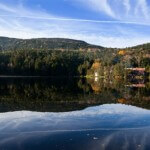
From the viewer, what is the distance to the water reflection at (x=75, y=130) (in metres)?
23.5

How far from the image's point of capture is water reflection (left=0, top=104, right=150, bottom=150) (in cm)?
2349

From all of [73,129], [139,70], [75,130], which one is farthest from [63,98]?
[139,70]

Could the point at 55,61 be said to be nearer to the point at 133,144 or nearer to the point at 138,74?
the point at 138,74

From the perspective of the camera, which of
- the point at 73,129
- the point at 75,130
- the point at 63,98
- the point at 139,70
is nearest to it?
the point at 75,130

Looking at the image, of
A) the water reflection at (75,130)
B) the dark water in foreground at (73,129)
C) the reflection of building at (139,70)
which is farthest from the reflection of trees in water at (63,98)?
the reflection of building at (139,70)

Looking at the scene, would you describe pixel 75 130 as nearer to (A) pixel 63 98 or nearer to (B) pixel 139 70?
(A) pixel 63 98

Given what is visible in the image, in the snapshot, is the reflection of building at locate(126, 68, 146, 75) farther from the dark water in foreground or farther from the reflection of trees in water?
the dark water in foreground

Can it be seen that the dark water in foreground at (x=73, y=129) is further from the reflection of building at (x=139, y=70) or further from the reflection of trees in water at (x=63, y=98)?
the reflection of building at (x=139, y=70)

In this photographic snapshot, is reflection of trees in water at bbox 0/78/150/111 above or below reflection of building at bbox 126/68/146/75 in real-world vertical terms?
below

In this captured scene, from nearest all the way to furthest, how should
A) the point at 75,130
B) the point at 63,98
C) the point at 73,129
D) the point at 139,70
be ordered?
1. the point at 75,130
2. the point at 73,129
3. the point at 63,98
4. the point at 139,70

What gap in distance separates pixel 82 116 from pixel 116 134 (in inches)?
346

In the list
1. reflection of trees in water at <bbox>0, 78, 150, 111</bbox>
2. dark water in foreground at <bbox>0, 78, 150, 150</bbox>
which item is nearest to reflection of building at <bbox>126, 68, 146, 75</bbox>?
reflection of trees in water at <bbox>0, 78, 150, 111</bbox>

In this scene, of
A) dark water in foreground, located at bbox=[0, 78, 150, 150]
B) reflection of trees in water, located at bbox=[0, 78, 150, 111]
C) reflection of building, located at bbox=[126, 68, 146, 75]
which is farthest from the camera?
reflection of building, located at bbox=[126, 68, 146, 75]

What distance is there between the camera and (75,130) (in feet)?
91.9
